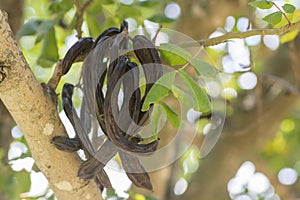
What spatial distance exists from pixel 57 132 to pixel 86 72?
0.10 metres

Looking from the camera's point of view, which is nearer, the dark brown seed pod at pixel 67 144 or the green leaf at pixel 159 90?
the green leaf at pixel 159 90

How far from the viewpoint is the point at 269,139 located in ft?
6.97

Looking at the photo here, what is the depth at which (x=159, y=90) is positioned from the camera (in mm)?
807

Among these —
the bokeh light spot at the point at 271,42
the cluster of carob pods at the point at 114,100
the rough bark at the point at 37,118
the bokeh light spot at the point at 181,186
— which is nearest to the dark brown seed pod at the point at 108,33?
the cluster of carob pods at the point at 114,100

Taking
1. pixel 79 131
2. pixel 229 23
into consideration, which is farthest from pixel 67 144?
pixel 229 23

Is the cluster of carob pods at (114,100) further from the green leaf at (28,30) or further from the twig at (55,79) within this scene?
the green leaf at (28,30)

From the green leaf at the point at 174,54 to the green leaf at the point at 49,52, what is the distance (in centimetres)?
44

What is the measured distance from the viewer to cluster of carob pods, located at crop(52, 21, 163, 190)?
2.80 feet

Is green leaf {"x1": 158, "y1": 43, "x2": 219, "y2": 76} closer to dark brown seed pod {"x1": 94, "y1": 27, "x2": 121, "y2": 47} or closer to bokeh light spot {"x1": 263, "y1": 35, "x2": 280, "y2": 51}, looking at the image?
dark brown seed pod {"x1": 94, "y1": 27, "x2": 121, "y2": 47}

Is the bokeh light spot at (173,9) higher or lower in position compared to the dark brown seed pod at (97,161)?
lower

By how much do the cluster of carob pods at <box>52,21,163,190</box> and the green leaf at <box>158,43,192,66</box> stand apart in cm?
2

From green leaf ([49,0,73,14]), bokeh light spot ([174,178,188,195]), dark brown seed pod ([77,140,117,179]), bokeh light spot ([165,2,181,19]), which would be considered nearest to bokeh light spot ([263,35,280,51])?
bokeh light spot ([165,2,181,19])

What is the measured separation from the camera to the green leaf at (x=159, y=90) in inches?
31.6

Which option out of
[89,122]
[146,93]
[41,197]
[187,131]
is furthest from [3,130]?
[146,93]
